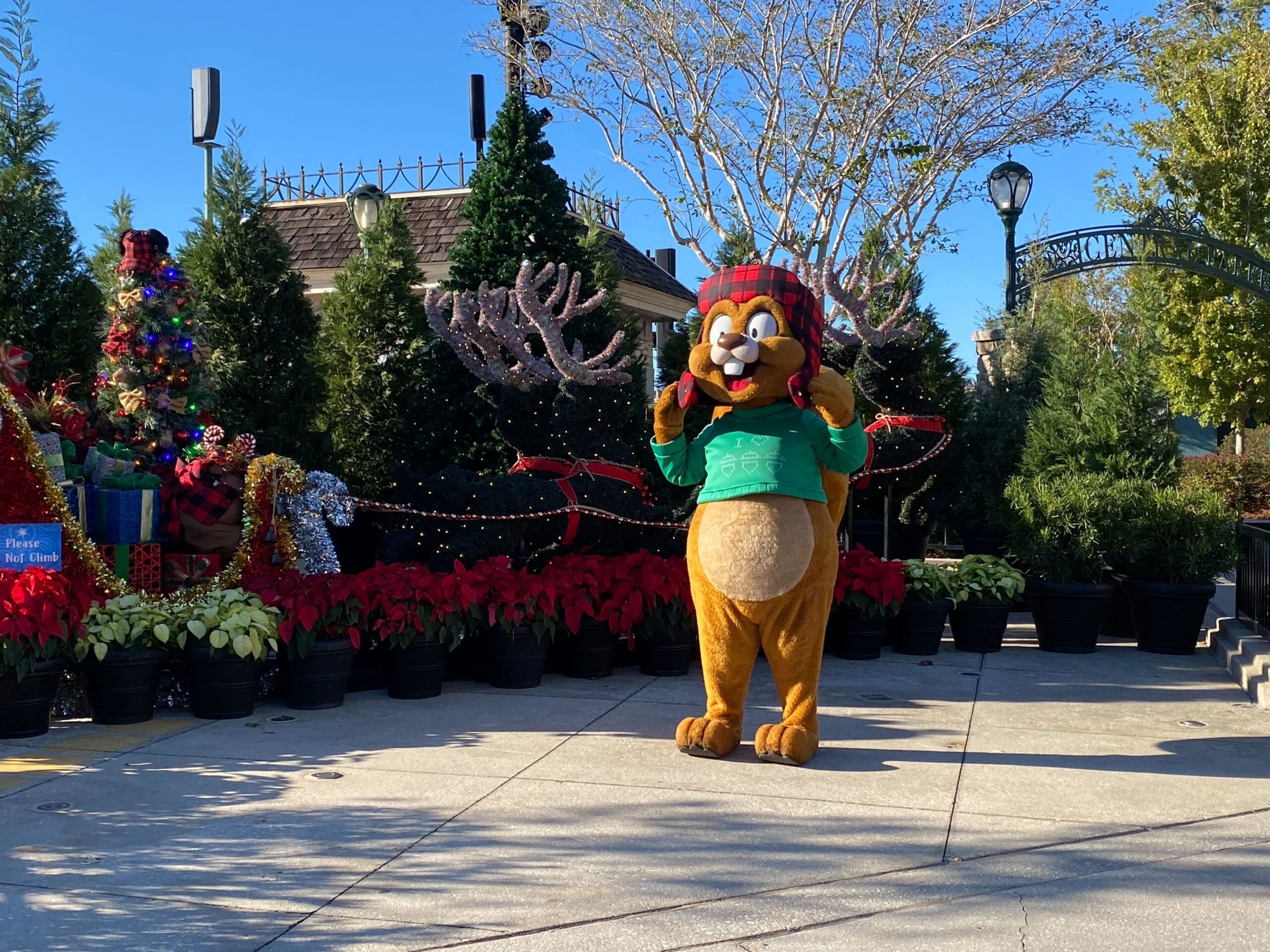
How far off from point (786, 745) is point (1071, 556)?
429 cm

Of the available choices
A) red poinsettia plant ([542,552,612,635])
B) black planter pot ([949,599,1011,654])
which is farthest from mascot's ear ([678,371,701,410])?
black planter pot ([949,599,1011,654])

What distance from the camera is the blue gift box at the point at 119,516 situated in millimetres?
7039

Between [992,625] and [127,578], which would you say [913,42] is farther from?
[127,578]

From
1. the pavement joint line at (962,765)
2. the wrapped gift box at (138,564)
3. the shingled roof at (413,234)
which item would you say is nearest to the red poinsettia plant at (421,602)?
the wrapped gift box at (138,564)

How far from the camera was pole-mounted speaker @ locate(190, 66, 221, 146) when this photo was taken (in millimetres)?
13547

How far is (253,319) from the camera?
32.6 ft

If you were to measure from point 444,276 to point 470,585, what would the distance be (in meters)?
11.4

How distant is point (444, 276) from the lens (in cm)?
1766

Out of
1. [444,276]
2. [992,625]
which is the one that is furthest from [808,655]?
[444,276]

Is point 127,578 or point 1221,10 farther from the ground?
point 1221,10

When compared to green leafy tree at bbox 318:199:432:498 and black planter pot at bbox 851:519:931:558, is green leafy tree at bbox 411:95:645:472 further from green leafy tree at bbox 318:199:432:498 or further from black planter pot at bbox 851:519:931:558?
black planter pot at bbox 851:519:931:558

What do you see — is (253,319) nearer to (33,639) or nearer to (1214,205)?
(33,639)

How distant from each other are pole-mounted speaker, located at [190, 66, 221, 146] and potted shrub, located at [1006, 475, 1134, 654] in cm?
997

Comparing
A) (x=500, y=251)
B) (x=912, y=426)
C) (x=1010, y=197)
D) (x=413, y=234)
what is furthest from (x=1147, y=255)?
(x=413, y=234)
